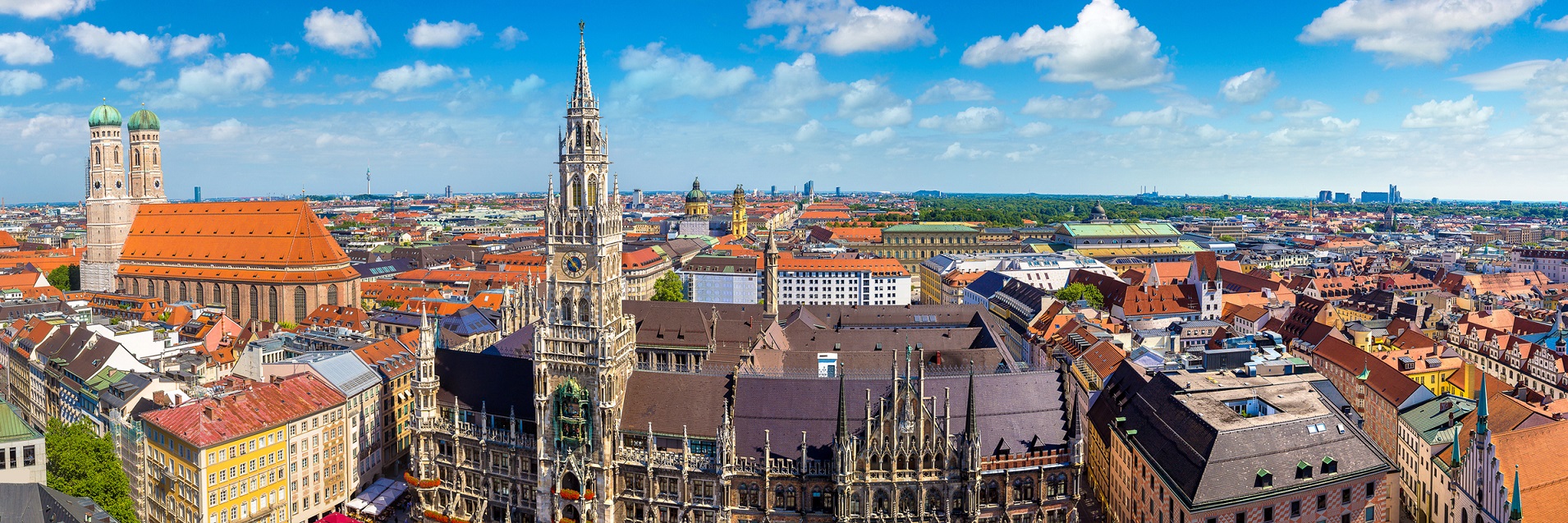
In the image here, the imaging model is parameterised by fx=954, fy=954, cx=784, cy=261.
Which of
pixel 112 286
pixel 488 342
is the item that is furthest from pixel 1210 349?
pixel 112 286

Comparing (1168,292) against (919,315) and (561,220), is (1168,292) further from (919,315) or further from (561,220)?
(561,220)

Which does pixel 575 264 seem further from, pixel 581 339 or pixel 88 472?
pixel 88 472

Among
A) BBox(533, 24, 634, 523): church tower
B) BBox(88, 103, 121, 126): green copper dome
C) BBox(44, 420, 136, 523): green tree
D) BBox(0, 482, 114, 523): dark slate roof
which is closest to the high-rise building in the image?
BBox(88, 103, 121, 126): green copper dome

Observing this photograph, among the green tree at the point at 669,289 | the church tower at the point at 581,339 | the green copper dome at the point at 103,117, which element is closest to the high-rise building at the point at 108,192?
the green copper dome at the point at 103,117

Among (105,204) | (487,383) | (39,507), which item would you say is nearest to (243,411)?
(39,507)

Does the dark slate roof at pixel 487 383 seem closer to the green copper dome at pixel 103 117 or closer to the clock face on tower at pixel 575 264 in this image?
the clock face on tower at pixel 575 264

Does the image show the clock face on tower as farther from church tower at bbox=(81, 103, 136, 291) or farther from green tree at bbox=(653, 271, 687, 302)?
→ church tower at bbox=(81, 103, 136, 291)
